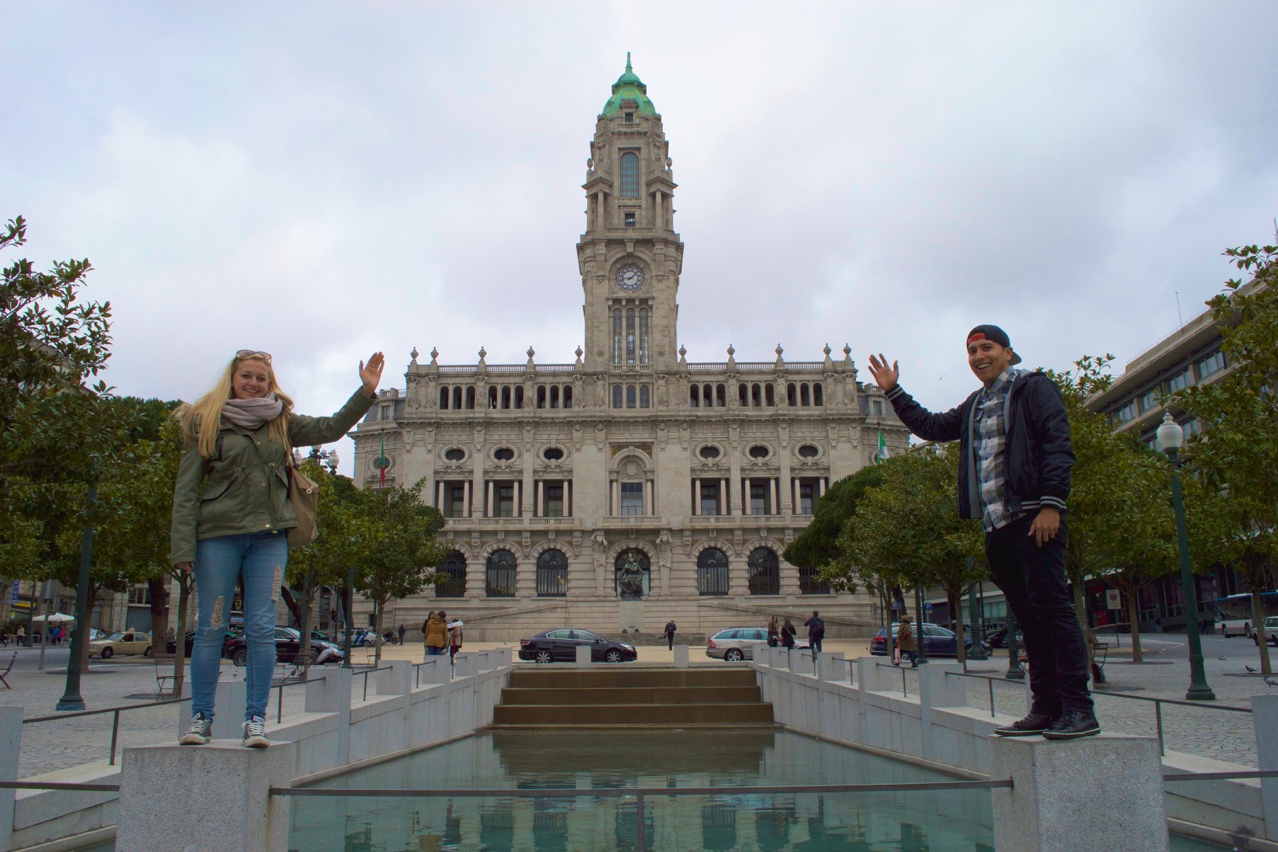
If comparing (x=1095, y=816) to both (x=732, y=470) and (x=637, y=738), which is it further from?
(x=732, y=470)

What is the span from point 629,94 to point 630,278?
15.5 metres

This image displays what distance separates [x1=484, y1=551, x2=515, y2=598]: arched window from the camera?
6319cm

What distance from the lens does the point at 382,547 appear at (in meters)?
37.7

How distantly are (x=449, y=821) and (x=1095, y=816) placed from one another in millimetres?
3715

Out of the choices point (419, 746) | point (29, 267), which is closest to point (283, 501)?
point (29, 267)

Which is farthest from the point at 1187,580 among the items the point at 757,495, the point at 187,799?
the point at 757,495

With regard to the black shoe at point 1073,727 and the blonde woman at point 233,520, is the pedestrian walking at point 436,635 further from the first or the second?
the black shoe at point 1073,727

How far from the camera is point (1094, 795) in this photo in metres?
4.79

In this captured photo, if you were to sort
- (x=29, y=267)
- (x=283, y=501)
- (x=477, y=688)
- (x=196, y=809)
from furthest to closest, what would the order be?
(x=477, y=688), (x=29, y=267), (x=283, y=501), (x=196, y=809)

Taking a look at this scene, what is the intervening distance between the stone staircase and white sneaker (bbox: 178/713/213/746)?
16.9 m

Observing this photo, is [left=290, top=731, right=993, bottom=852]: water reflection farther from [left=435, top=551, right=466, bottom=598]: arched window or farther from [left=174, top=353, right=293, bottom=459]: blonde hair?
[left=435, top=551, right=466, bottom=598]: arched window

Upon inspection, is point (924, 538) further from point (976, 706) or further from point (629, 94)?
point (629, 94)

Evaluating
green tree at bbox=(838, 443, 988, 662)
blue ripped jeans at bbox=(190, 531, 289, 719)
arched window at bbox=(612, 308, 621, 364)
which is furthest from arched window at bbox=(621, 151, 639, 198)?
blue ripped jeans at bbox=(190, 531, 289, 719)

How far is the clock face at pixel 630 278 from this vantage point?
69000mm
